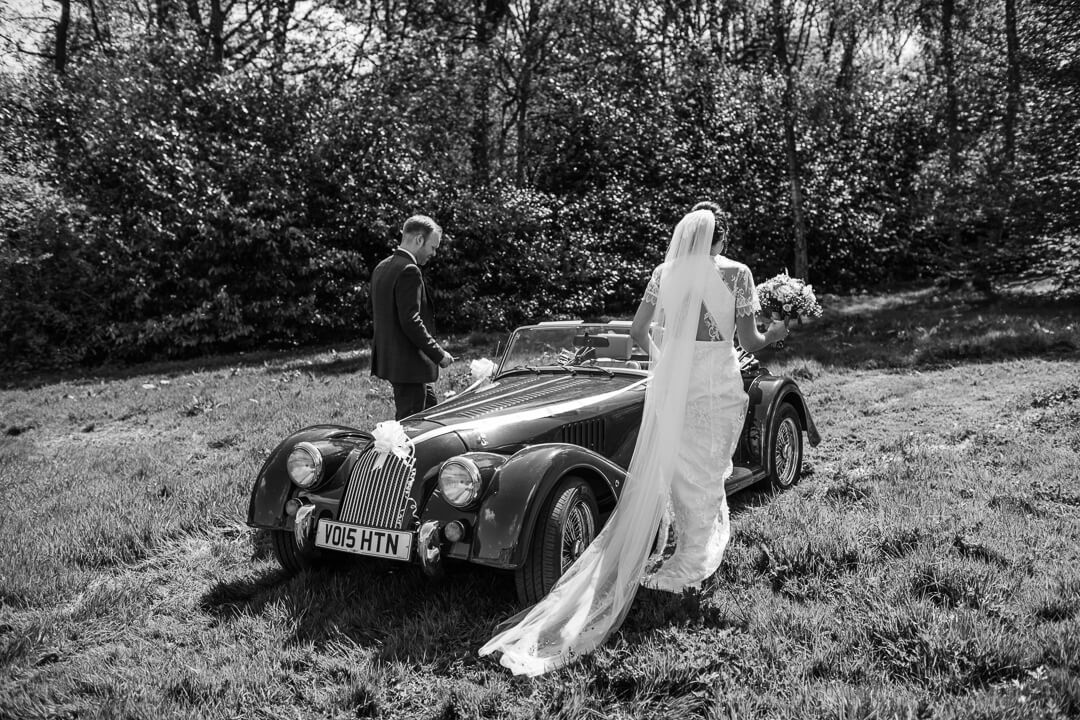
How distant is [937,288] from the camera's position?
19.4 m

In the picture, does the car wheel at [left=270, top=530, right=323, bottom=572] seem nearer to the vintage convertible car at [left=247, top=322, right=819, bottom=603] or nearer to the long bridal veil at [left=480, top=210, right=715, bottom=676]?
the vintage convertible car at [left=247, top=322, right=819, bottom=603]

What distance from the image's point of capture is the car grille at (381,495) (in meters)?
3.93

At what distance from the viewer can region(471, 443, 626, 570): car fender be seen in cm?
358

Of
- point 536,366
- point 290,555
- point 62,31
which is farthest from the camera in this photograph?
point 62,31

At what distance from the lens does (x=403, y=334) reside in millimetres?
5730

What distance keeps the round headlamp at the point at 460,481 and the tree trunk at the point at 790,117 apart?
14.2 metres

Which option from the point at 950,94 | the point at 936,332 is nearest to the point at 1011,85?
the point at 950,94

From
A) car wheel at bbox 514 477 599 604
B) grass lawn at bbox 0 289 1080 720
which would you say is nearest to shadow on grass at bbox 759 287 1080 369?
grass lawn at bbox 0 289 1080 720

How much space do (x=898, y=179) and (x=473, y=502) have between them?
20.3 meters

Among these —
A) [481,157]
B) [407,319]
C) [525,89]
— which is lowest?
[407,319]

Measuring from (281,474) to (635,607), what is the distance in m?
2.05

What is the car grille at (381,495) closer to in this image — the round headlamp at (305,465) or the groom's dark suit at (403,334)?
the round headlamp at (305,465)

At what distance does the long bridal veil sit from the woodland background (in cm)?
1099

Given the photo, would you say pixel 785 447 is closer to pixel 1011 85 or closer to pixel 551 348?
pixel 551 348
